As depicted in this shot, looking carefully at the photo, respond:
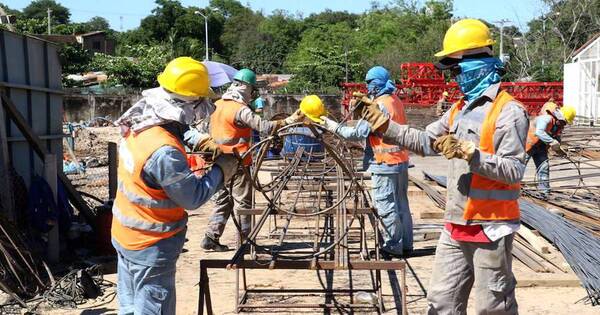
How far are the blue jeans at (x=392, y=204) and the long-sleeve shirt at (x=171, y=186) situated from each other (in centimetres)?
365

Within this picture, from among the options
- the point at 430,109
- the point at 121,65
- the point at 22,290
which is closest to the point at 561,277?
the point at 22,290

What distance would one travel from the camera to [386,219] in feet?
24.2

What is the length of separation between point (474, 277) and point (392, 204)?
10.4 ft

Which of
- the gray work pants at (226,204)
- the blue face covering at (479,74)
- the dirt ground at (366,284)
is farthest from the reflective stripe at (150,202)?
the gray work pants at (226,204)

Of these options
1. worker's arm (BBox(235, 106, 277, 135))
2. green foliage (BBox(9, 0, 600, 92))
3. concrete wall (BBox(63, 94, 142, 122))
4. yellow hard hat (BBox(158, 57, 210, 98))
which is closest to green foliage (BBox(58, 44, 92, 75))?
green foliage (BBox(9, 0, 600, 92))

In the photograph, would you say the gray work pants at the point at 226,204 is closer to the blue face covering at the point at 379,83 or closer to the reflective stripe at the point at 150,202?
the blue face covering at the point at 379,83

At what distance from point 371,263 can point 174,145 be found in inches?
60.4

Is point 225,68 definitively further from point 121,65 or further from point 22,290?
point 121,65

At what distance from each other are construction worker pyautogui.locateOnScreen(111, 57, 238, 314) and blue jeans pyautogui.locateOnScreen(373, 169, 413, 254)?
3557mm

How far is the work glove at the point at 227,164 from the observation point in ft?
13.0

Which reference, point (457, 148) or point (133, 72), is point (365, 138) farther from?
point (133, 72)

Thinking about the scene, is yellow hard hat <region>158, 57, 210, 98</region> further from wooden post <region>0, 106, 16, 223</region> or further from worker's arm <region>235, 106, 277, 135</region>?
wooden post <region>0, 106, 16, 223</region>

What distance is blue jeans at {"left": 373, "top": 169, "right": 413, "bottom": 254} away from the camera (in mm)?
7316

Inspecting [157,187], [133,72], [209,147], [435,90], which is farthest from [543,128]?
[133,72]
